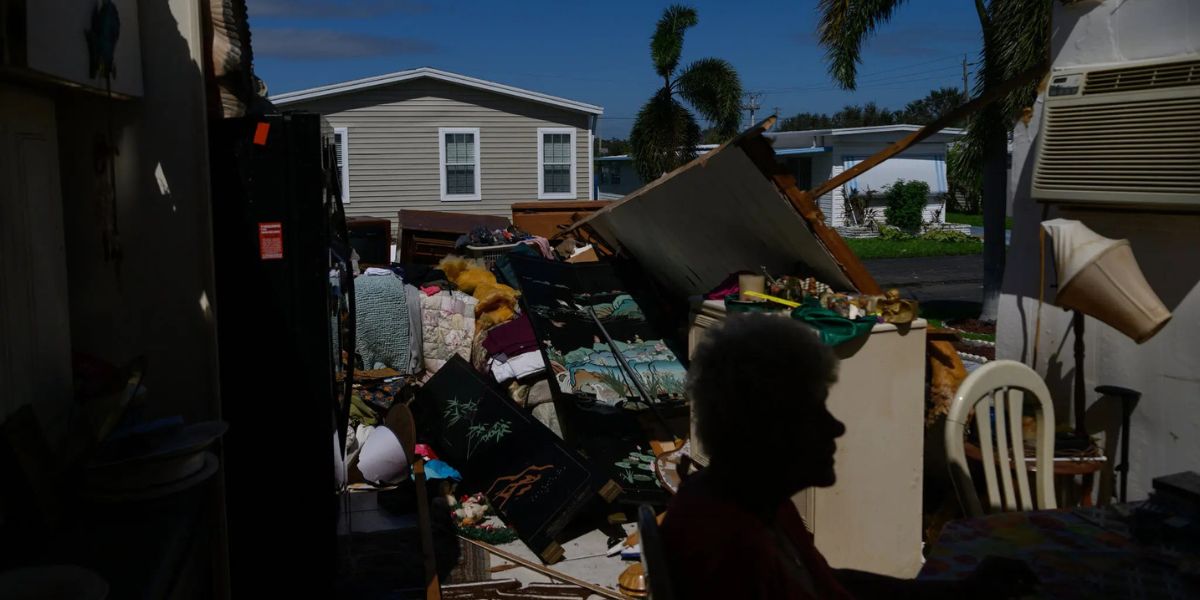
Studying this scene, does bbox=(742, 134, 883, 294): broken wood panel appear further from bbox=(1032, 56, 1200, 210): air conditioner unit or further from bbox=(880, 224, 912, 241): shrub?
bbox=(880, 224, 912, 241): shrub

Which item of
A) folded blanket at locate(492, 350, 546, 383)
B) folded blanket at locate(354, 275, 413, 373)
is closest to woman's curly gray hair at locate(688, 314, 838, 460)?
folded blanket at locate(492, 350, 546, 383)

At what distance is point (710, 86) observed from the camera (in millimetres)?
19703

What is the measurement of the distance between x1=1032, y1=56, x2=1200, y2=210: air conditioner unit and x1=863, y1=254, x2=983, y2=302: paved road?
37.5 ft

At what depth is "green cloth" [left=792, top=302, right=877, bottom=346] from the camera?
4.63 meters

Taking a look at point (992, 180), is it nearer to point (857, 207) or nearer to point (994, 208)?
point (994, 208)

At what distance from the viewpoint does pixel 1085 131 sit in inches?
183

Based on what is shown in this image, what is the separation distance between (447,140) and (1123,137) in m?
16.7

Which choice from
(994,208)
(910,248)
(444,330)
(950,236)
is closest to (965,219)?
(950,236)

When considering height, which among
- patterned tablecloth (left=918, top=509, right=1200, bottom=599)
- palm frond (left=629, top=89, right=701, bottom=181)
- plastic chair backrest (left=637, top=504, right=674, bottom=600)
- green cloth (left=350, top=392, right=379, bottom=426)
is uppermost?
palm frond (left=629, top=89, right=701, bottom=181)

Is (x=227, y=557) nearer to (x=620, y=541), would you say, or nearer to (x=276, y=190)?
(x=276, y=190)

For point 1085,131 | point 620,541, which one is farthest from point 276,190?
point 1085,131

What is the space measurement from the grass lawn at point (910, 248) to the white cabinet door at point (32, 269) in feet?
70.2

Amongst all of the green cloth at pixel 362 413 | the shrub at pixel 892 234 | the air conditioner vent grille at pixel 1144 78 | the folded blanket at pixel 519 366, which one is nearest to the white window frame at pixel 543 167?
the shrub at pixel 892 234

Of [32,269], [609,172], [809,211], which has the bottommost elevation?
[32,269]
